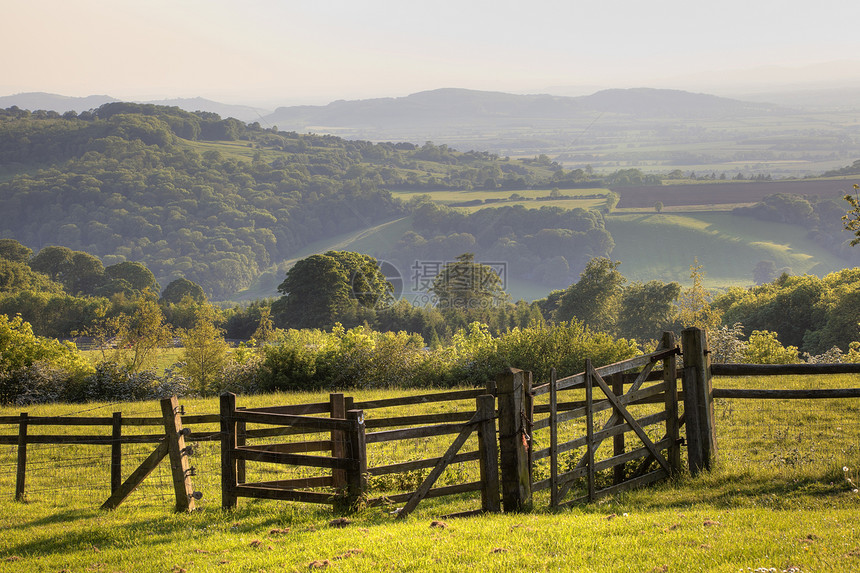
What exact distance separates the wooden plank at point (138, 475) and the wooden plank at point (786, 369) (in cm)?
785

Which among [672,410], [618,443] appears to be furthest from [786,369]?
[618,443]

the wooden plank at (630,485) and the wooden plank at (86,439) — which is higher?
the wooden plank at (86,439)

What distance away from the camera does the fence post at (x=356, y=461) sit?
773 cm

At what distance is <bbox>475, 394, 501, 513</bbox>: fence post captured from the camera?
779 centimetres

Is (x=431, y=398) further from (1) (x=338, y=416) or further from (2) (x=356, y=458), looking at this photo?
(2) (x=356, y=458)

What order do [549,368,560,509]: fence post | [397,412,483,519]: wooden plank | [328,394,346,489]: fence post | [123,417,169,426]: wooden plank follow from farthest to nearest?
1. [123,417,169,426]: wooden plank
2. [328,394,346,489]: fence post
3. [549,368,560,509]: fence post
4. [397,412,483,519]: wooden plank

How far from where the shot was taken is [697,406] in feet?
29.6

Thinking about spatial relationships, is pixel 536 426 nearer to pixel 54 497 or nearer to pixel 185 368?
pixel 54 497

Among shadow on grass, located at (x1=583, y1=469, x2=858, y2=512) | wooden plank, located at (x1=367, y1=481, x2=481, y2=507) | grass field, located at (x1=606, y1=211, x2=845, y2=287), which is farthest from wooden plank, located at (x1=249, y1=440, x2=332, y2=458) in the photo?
grass field, located at (x1=606, y1=211, x2=845, y2=287)

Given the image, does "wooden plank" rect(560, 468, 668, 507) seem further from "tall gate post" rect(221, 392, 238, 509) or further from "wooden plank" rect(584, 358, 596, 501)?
"tall gate post" rect(221, 392, 238, 509)

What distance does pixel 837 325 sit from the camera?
45188 millimetres

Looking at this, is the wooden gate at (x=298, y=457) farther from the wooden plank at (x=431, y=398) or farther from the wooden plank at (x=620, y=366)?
the wooden plank at (x=620, y=366)

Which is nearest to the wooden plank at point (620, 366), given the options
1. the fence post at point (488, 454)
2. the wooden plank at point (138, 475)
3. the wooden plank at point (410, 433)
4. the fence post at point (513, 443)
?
the fence post at point (513, 443)

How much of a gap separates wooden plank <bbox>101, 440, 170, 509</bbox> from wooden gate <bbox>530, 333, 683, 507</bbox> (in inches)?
200
